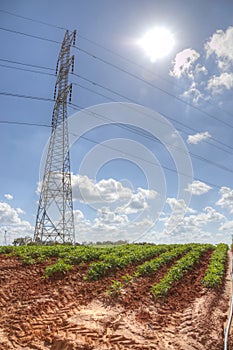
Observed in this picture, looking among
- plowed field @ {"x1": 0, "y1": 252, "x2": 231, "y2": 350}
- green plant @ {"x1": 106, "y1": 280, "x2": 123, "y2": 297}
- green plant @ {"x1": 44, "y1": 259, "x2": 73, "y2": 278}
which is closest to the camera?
plowed field @ {"x1": 0, "y1": 252, "x2": 231, "y2": 350}

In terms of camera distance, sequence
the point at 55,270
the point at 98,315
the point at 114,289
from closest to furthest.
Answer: the point at 98,315, the point at 114,289, the point at 55,270

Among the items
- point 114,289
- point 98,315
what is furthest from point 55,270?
point 98,315

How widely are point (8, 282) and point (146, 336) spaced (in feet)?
18.8

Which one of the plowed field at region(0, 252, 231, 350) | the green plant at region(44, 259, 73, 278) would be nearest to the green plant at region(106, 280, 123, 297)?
the plowed field at region(0, 252, 231, 350)

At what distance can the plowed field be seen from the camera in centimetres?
705

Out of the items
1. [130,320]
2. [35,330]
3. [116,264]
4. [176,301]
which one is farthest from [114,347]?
[116,264]

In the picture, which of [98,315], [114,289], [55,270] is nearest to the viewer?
[98,315]

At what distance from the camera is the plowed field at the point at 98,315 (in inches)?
278

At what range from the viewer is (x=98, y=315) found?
26.9 feet

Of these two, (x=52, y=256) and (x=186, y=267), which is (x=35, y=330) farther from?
(x=186, y=267)

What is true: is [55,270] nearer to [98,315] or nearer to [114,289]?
[114,289]

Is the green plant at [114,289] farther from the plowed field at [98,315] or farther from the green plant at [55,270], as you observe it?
the green plant at [55,270]

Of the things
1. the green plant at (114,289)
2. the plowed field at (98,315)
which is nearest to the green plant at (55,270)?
the plowed field at (98,315)

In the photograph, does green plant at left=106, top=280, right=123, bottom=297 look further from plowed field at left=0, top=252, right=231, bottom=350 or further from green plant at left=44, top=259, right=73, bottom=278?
green plant at left=44, top=259, right=73, bottom=278
